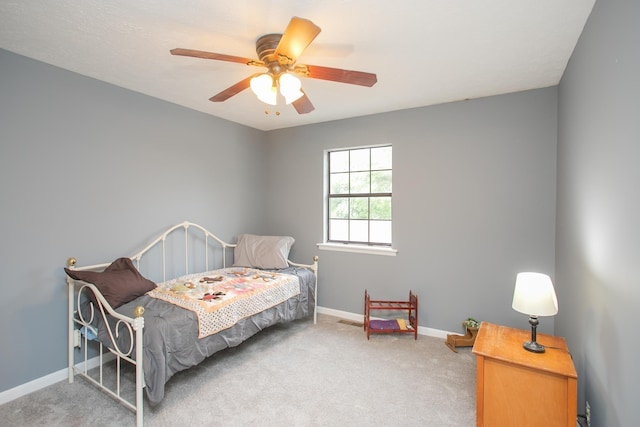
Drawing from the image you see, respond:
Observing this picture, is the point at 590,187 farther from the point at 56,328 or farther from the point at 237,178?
the point at 56,328

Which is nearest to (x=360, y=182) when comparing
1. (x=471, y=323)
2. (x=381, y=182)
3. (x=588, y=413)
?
(x=381, y=182)

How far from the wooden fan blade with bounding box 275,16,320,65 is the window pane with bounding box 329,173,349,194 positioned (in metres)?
2.23

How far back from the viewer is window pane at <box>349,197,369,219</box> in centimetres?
367

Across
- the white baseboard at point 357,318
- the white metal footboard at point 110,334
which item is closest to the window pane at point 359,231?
the white baseboard at point 357,318

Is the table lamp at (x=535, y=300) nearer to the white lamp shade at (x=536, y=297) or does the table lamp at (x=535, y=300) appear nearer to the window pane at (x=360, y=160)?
the white lamp shade at (x=536, y=297)

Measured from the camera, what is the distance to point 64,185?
92.7 inches

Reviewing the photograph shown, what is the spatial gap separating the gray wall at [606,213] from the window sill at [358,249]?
1.60 meters

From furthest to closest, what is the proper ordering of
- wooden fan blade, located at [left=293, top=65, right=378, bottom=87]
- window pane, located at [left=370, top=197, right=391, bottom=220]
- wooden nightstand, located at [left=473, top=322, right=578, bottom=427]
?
1. window pane, located at [left=370, top=197, right=391, bottom=220]
2. wooden fan blade, located at [left=293, top=65, right=378, bottom=87]
3. wooden nightstand, located at [left=473, top=322, right=578, bottom=427]

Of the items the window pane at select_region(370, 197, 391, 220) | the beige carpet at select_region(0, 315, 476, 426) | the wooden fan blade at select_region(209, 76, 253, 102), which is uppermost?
the wooden fan blade at select_region(209, 76, 253, 102)

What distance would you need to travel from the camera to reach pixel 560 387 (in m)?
1.54

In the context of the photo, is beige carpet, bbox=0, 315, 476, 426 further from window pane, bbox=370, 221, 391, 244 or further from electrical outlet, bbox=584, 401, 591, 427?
window pane, bbox=370, 221, 391, 244

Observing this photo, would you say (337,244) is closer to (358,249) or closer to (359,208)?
(358,249)

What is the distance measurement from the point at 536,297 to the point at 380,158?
7.32 feet

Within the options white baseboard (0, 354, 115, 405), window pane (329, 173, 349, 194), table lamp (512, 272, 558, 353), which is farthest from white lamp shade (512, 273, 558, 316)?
white baseboard (0, 354, 115, 405)
